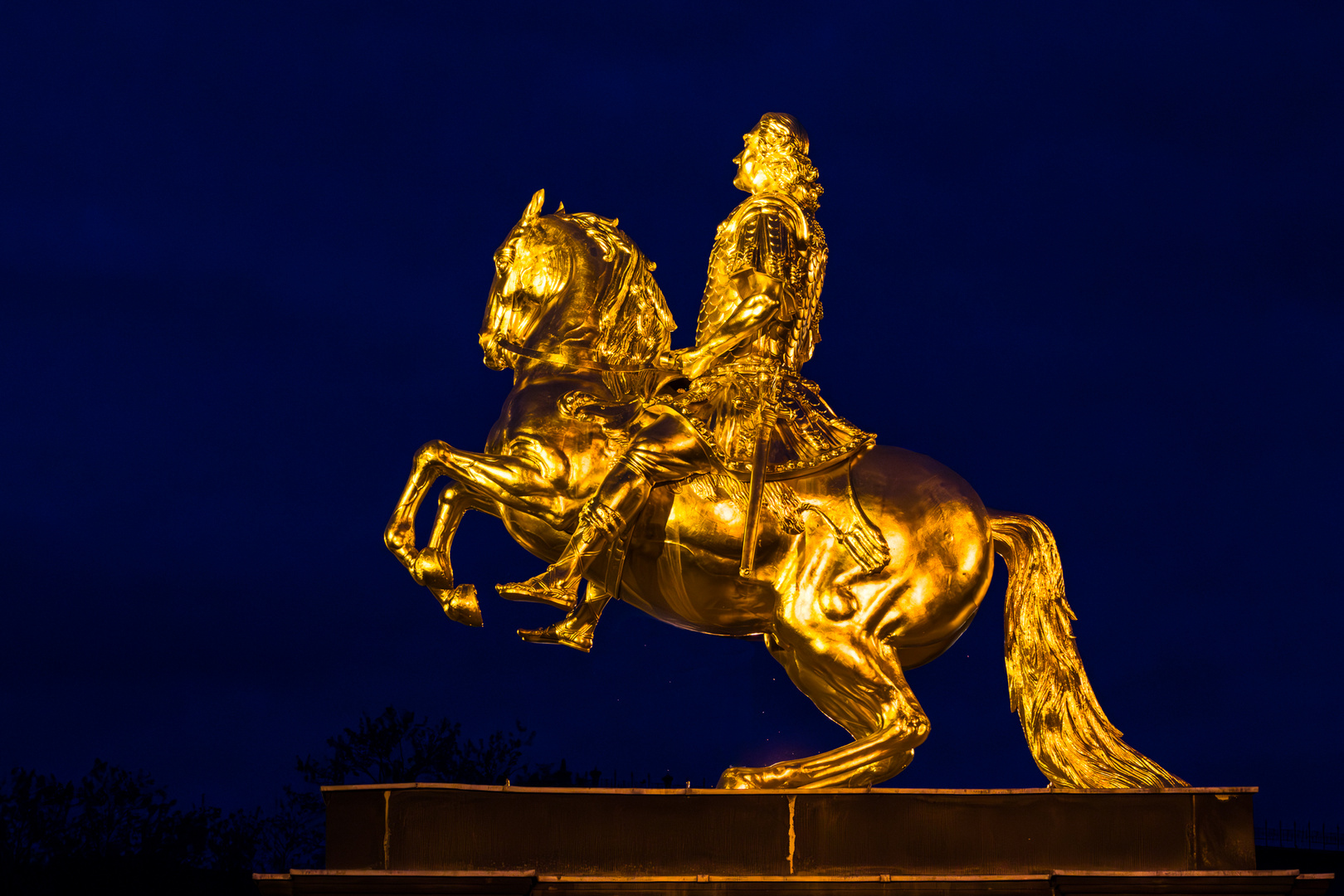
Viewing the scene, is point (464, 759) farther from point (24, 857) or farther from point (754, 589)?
point (754, 589)

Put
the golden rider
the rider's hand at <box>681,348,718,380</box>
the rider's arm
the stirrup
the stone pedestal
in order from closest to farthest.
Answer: the stone pedestal
the stirrup
the golden rider
the rider's arm
the rider's hand at <box>681,348,718,380</box>

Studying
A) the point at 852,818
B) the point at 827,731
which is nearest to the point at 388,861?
the point at 852,818

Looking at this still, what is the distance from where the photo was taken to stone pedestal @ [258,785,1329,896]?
7.19m

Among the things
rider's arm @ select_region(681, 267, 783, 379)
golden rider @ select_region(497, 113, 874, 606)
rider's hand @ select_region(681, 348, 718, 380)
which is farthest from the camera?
rider's hand @ select_region(681, 348, 718, 380)

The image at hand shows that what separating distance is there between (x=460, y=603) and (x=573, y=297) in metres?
1.70

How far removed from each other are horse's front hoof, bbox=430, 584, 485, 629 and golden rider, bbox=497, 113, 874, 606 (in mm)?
312

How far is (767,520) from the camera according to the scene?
26.7ft

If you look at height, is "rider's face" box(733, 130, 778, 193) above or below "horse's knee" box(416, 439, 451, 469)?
above

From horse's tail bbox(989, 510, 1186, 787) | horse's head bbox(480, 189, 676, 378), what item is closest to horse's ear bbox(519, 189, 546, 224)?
horse's head bbox(480, 189, 676, 378)

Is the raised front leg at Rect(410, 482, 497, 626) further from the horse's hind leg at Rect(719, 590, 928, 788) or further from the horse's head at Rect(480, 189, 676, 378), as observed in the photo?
the horse's hind leg at Rect(719, 590, 928, 788)

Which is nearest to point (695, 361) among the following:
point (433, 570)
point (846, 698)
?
point (433, 570)

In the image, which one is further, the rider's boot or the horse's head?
the horse's head

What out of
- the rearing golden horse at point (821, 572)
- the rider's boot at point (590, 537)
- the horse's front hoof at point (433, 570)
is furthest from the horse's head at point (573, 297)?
the horse's front hoof at point (433, 570)

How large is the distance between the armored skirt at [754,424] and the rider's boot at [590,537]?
44cm
